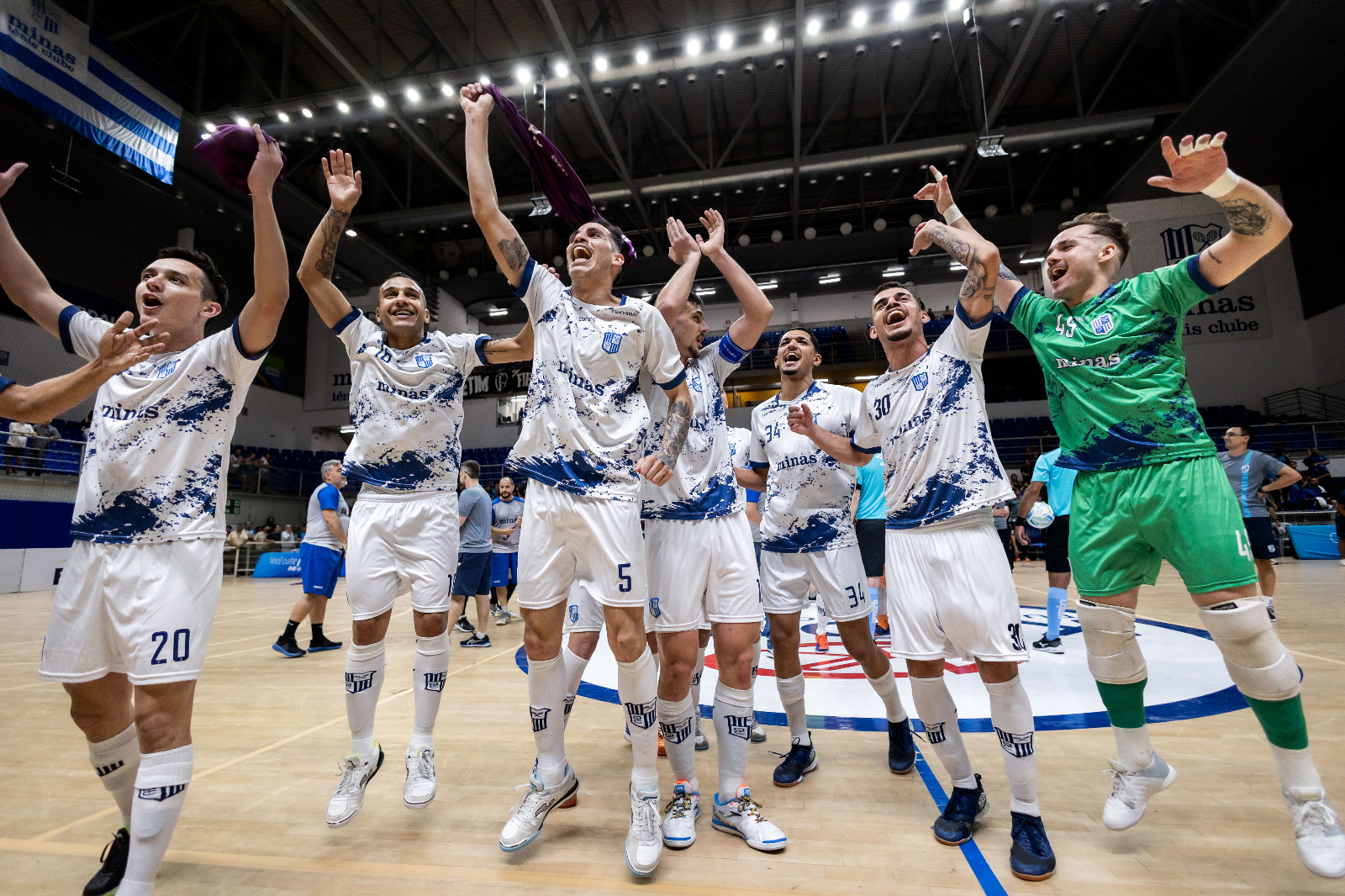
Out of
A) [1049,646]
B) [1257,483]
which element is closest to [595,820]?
[1049,646]

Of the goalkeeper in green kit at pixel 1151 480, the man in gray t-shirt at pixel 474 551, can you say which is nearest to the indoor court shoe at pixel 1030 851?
the goalkeeper in green kit at pixel 1151 480

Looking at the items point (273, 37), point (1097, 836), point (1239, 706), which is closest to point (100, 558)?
point (1097, 836)

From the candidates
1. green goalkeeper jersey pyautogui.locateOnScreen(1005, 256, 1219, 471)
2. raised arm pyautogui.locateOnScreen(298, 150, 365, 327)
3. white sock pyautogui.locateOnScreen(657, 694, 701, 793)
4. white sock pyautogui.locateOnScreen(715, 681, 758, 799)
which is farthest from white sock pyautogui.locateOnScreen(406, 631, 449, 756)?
green goalkeeper jersey pyautogui.locateOnScreen(1005, 256, 1219, 471)

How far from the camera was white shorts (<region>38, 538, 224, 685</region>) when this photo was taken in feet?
6.66

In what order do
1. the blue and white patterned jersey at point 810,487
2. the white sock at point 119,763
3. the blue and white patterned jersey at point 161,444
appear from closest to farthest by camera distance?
the blue and white patterned jersey at point 161,444 < the white sock at point 119,763 < the blue and white patterned jersey at point 810,487

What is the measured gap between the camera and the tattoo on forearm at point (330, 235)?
2941mm

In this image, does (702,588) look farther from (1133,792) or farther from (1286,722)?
(1286,722)

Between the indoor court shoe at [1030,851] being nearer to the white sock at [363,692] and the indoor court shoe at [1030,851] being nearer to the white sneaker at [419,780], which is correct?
the white sneaker at [419,780]

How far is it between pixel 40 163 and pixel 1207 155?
930 inches

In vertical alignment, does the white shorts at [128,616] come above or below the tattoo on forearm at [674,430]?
below

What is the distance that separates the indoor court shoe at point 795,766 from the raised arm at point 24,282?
356 cm

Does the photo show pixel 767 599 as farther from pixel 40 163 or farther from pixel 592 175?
pixel 40 163

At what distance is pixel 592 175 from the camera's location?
18.9 metres

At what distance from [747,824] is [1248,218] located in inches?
114
